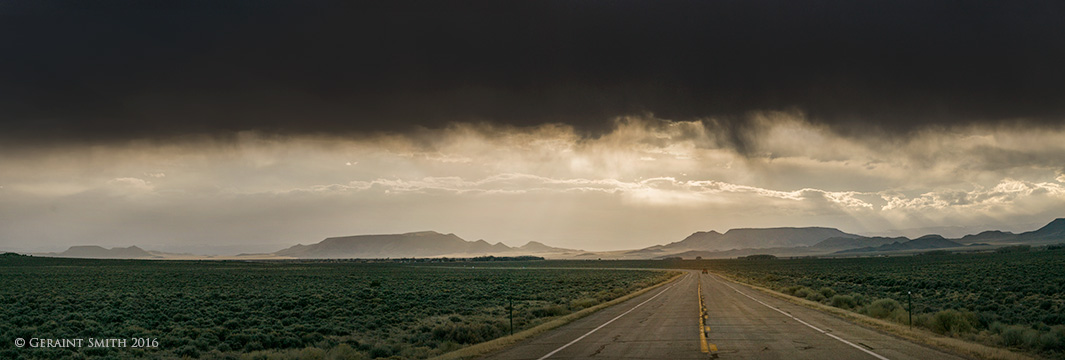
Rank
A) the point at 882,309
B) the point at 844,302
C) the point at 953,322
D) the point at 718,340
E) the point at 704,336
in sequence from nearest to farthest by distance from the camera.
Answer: the point at 718,340, the point at 704,336, the point at 953,322, the point at 882,309, the point at 844,302

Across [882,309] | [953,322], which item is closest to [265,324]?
[953,322]

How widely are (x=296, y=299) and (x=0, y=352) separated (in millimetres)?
22645

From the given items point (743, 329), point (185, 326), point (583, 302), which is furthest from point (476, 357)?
point (583, 302)

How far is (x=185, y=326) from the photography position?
25.0m

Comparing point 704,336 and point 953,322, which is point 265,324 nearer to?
point 704,336

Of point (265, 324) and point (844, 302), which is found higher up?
point (844, 302)

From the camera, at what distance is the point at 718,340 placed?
17234mm

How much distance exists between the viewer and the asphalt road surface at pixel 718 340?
567 inches

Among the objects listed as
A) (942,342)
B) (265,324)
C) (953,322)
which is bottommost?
(265,324)

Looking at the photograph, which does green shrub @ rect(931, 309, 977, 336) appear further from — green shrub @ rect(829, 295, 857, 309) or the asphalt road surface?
green shrub @ rect(829, 295, 857, 309)

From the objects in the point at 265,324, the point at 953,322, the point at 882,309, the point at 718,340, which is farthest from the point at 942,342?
the point at 265,324

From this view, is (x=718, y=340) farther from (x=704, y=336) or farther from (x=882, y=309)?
(x=882, y=309)

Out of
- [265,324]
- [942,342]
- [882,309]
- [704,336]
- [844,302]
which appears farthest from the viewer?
[844,302]

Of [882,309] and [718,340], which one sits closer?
[718,340]
